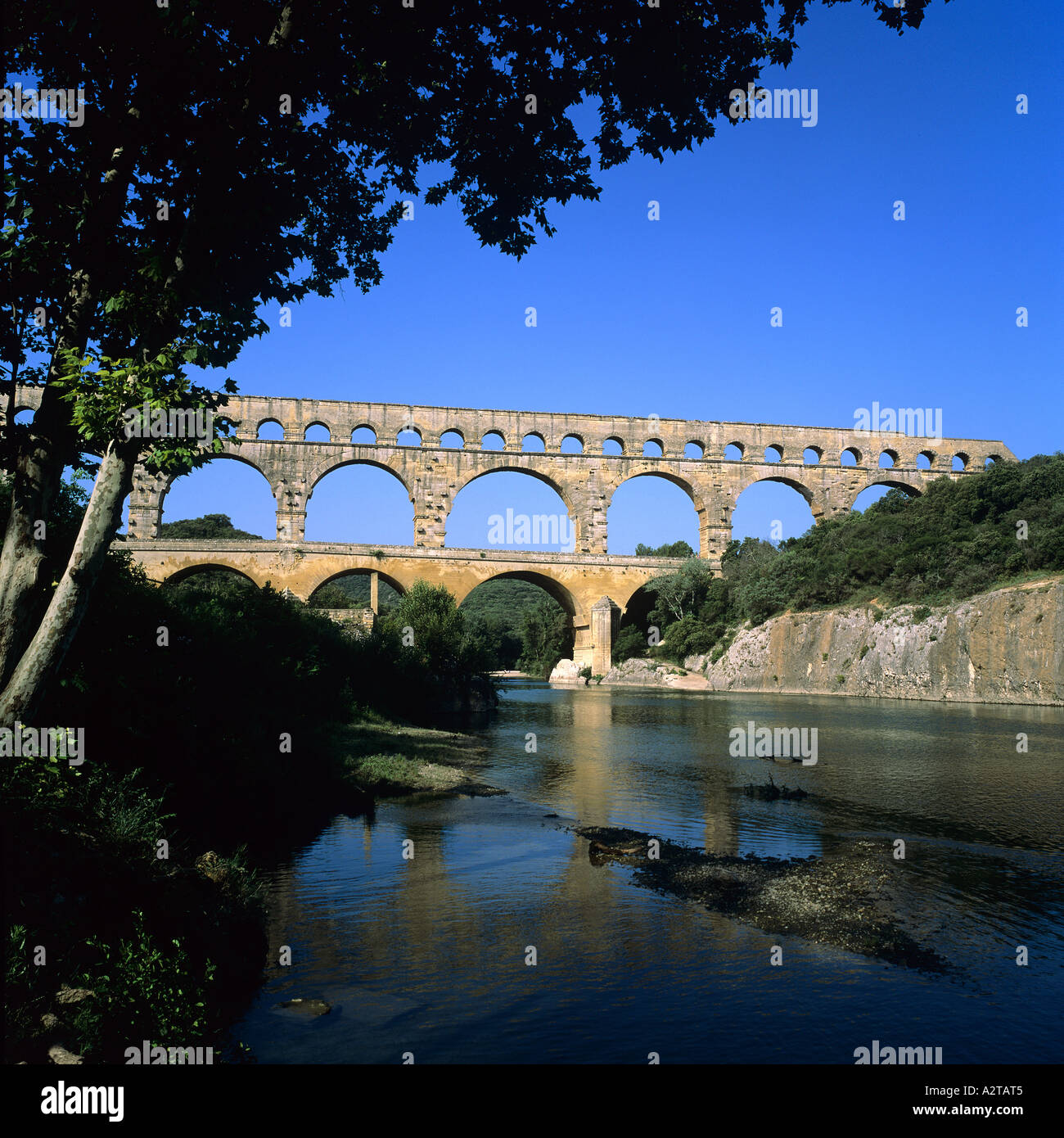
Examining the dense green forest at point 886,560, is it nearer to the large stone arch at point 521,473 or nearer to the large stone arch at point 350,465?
the large stone arch at point 521,473

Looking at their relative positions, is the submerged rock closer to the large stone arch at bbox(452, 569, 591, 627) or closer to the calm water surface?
the calm water surface

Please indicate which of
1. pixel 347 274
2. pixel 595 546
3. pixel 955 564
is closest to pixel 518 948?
pixel 347 274

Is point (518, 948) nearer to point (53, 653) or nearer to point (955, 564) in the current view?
point (53, 653)

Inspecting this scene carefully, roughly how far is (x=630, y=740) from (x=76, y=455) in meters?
15.8

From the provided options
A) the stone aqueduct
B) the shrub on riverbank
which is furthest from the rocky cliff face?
the shrub on riverbank

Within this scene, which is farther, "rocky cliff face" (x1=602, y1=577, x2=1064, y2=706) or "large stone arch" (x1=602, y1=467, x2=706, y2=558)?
"large stone arch" (x1=602, y1=467, x2=706, y2=558)

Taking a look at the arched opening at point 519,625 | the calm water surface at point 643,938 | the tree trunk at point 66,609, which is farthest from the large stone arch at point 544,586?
the tree trunk at point 66,609

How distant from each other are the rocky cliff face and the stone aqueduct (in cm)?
896

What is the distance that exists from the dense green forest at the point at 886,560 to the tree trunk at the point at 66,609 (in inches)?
1359

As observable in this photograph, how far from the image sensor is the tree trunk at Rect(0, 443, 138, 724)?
5.57m

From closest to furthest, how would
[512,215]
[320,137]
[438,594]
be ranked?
[320,137] → [512,215] → [438,594]

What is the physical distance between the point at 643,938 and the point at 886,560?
124 feet

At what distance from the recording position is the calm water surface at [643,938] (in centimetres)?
491
